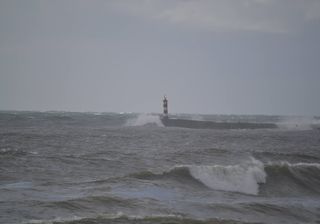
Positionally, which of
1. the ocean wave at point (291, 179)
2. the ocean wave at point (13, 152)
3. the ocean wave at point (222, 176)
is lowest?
the ocean wave at point (291, 179)

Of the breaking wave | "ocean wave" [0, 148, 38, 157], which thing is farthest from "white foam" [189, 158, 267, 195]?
"ocean wave" [0, 148, 38, 157]

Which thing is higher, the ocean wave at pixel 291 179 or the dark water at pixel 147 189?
the dark water at pixel 147 189

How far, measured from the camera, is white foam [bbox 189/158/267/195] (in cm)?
1166

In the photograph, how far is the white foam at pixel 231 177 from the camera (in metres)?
11.7

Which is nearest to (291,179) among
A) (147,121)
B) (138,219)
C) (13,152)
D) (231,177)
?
(231,177)

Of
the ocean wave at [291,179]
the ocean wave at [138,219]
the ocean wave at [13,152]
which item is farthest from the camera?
the ocean wave at [13,152]

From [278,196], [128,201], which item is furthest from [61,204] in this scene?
[278,196]

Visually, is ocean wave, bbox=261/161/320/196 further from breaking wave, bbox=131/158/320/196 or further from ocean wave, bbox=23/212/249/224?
ocean wave, bbox=23/212/249/224

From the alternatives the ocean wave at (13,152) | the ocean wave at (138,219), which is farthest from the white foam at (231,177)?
the ocean wave at (13,152)

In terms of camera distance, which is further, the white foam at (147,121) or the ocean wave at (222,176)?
the white foam at (147,121)

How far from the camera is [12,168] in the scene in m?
12.1

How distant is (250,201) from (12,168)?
6.43m

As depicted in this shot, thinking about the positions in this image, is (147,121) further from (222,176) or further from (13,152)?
(222,176)

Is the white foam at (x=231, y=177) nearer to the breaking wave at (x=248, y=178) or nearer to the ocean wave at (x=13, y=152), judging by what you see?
the breaking wave at (x=248, y=178)
